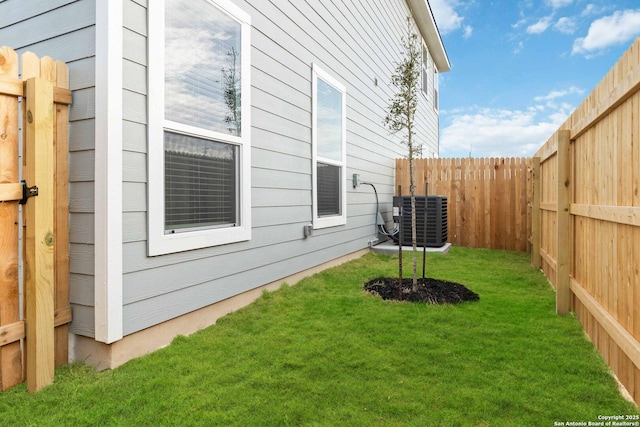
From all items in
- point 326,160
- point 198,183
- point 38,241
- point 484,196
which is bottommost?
point 38,241

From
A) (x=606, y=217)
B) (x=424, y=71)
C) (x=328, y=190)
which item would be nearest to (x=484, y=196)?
(x=328, y=190)

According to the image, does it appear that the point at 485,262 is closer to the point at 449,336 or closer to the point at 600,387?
the point at 449,336

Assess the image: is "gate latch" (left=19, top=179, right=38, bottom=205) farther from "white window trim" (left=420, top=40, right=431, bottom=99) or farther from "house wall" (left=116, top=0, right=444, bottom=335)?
"white window trim" (left=420, top=40, right=431, bottom=99)

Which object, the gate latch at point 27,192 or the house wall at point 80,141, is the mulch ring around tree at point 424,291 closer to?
the house wall at point 80,141

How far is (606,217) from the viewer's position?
227cm

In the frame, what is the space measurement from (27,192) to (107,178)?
15.2 inches

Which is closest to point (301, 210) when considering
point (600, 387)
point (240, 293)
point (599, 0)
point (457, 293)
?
point (240, 293)

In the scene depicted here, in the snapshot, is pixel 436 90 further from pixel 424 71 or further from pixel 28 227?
pixel 28 227

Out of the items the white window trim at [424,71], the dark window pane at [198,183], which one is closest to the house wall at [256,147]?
the dark window pane at [198,183]

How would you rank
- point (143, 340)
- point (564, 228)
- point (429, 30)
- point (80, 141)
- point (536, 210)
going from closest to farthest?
point (80, 141)
point (143, 340)
point (564, 228)
point (536, 210)
point (429, 30)

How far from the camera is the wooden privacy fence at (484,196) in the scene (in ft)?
24.2

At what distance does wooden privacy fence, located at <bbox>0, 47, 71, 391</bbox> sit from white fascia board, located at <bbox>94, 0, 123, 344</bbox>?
0.22 m

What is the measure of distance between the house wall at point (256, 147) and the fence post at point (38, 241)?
0.64ft

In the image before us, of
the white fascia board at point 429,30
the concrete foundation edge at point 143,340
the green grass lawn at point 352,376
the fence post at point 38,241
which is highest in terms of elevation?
the white fascia board at point 429,30
